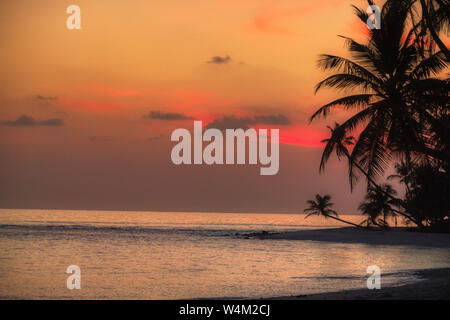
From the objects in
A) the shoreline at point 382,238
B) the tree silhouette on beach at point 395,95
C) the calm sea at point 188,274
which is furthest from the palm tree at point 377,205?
the tree silhouette on beach at point 395,95

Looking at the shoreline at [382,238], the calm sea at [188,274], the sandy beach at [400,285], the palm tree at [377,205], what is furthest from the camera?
the palm tree at [377,205]

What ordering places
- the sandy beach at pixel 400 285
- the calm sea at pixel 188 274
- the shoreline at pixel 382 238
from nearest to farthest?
1. the sandy beach at pixel 400 285
2. the calm sea at pixel 188 274
3. the shoreline at pixel 382 238

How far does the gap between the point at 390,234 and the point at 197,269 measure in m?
33.6

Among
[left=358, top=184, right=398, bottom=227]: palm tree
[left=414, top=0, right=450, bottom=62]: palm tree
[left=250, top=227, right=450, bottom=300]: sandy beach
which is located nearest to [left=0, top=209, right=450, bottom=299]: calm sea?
[left=250, top=227, right=450, bottom=300]: sandy beach

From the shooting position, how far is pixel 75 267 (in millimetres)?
26594

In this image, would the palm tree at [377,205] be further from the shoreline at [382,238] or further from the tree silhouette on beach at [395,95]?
the tree silhouette on beach at [395,95]

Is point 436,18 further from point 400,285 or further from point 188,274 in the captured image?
point 188,274

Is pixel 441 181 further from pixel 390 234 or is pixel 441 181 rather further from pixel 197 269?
pixel 197 269

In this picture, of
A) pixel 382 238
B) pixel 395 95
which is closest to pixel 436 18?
pixel 395 95

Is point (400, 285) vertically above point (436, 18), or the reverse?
point (436, 18)

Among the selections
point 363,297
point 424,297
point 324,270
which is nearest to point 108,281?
point 324,270

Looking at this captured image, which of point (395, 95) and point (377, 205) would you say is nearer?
point (395, 95)

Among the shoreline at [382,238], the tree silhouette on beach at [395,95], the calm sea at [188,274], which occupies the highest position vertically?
the tree silhouette on beach at [395,95]

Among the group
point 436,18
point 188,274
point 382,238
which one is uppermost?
point 436,18
